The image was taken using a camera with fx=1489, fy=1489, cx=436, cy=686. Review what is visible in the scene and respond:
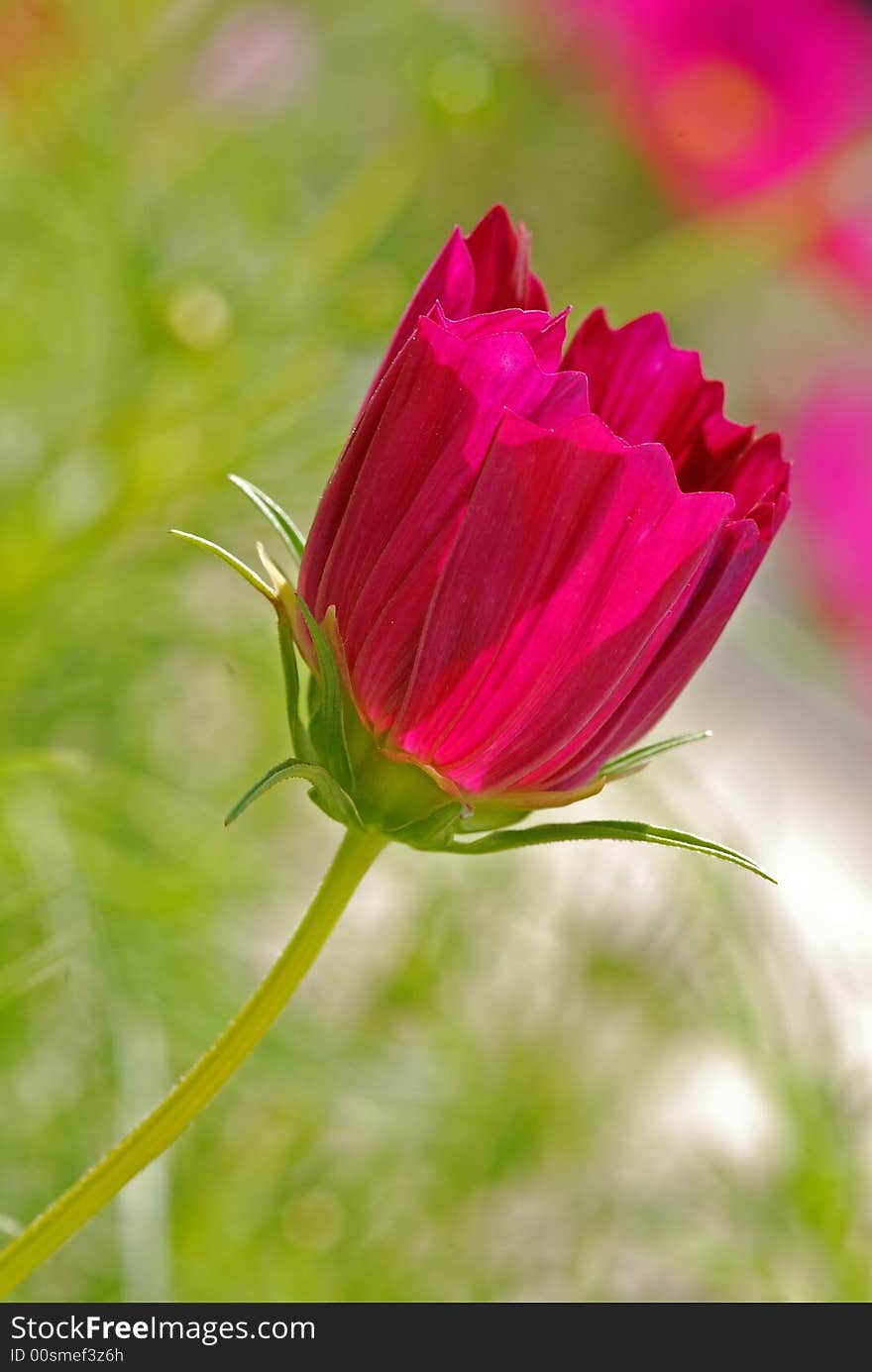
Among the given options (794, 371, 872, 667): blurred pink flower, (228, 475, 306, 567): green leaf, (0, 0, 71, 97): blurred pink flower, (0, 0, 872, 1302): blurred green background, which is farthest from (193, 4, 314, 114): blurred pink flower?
(228, 475, 306, 567): green leaf

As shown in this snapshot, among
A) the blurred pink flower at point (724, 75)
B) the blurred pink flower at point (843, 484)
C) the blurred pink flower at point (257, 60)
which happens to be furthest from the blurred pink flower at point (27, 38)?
the blurred pink flower at point (843, 484)

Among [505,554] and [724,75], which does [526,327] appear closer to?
[505,554]

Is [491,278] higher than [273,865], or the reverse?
[491,278]

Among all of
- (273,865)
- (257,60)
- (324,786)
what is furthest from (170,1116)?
(257,60)

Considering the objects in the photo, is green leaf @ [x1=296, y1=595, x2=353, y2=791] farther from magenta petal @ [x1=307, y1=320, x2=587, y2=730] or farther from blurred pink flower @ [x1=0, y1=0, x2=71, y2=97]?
blurred pink flower @ [x1=0, y1=0, x2=71, y2=97]

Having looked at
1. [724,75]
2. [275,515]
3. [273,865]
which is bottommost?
[273,865]

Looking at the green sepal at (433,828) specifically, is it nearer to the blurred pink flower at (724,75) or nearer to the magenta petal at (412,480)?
the magenta petal at (412,480)
